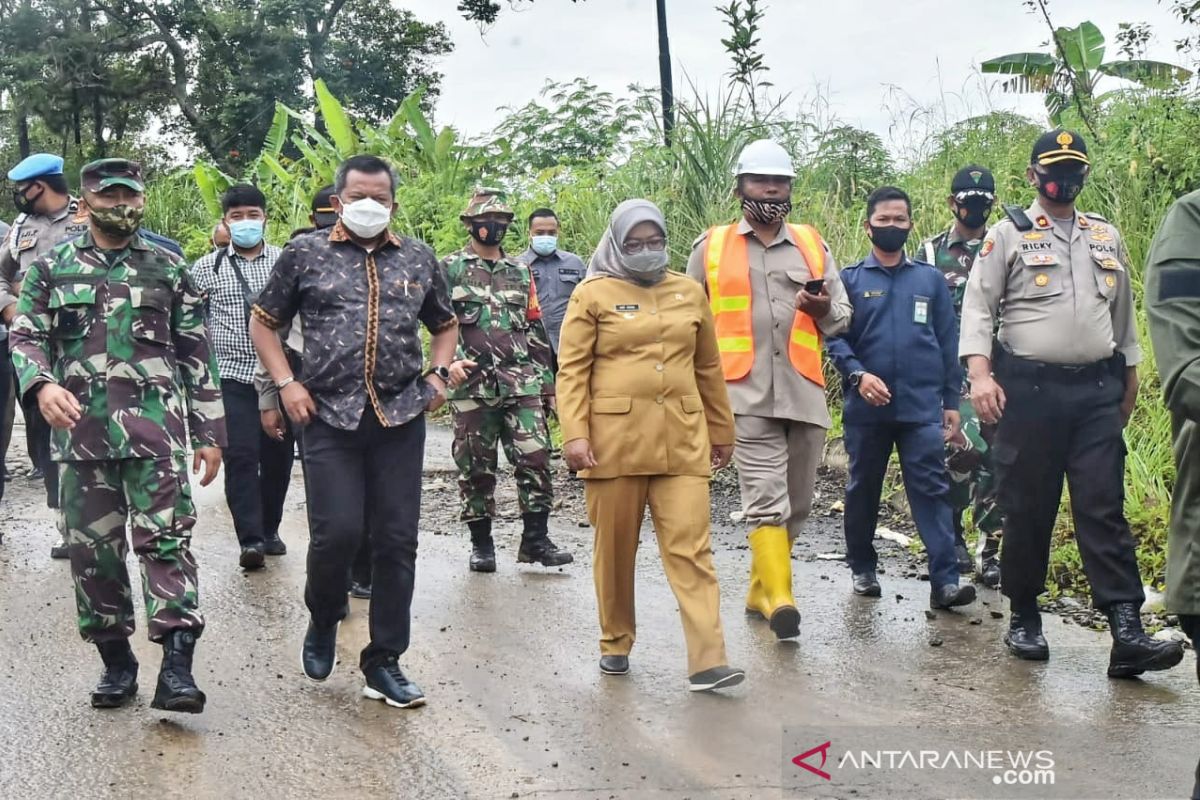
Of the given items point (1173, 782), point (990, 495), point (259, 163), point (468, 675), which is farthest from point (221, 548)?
point (259, 163)

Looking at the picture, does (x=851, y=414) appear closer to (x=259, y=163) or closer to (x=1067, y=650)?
(x=1067, y=650)

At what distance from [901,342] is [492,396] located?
242 cm

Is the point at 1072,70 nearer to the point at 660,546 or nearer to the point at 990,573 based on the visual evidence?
the point at 990,573

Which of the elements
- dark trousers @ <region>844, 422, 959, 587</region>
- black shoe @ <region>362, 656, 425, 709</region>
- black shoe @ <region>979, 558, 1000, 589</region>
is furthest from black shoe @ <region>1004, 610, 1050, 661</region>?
black shoe @ <region>362, 656, 425, 709</region>

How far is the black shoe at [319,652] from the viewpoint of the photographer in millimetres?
6016

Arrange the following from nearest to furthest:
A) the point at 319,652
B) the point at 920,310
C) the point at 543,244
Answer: the point at 319,652, the point at 920,310, the point at 543,244

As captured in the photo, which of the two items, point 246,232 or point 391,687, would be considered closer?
point 391,687

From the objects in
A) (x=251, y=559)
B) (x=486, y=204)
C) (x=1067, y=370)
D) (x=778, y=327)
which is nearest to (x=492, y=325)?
(x=486, y=204)

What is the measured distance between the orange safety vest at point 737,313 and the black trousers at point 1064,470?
96 cm

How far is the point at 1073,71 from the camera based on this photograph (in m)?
13.7

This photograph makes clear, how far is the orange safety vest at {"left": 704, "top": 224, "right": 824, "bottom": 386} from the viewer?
22.8 ft

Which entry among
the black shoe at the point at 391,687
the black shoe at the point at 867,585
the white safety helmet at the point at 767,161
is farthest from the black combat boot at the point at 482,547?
the white safety helmet at the point at 767,161

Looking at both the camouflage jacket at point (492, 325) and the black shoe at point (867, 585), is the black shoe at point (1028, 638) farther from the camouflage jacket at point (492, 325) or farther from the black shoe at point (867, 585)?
the camouflage jacket at point (492, 325)

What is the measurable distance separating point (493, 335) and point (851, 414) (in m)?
2.19
